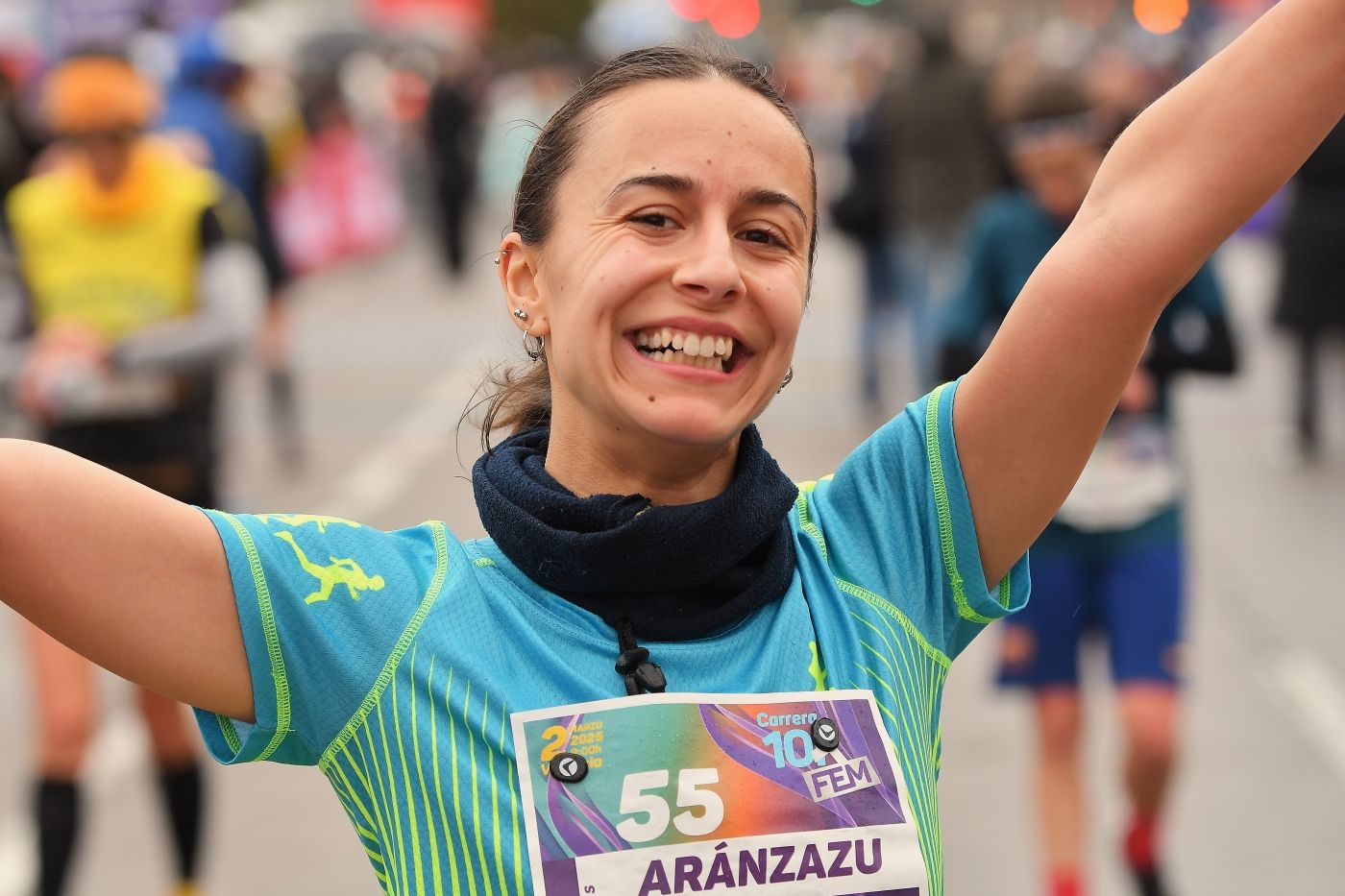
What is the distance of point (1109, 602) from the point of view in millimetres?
4562

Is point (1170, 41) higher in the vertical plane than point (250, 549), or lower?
higher

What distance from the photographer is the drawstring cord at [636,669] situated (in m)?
1.87

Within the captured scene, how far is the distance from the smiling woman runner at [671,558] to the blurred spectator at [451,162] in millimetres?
18140

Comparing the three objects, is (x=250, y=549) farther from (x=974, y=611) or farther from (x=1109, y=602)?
(x=1109, y=602)

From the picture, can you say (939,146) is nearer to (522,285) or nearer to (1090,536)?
(1090,536)

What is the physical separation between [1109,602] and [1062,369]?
2.77m

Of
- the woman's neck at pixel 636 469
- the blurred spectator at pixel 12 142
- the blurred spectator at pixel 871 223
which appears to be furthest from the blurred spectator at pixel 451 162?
the woman's neck at pixel 636 469

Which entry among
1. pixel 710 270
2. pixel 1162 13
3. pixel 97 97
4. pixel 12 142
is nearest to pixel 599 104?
pixel 710 270

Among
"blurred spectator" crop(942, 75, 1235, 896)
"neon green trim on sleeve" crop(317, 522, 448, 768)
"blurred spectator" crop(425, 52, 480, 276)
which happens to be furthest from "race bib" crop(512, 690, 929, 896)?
"blurred spectator" crop(425, 52, 480, 276)

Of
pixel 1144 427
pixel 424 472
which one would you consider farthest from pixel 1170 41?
pixel 1144 427

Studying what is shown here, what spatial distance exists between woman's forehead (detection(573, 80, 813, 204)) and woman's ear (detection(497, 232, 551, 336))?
14 cm

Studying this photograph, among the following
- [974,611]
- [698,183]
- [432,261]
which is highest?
[432,261]

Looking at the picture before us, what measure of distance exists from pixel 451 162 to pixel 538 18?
4020cm

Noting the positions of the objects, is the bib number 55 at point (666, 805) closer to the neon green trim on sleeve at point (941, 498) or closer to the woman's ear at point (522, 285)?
the neon green trim on sleeve at point (941, 498)
